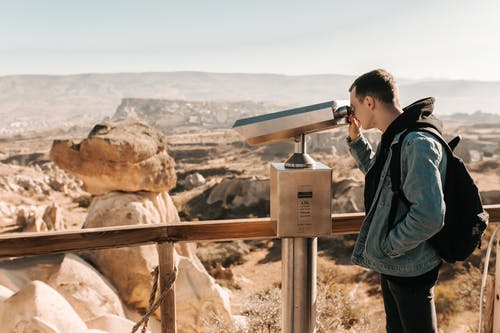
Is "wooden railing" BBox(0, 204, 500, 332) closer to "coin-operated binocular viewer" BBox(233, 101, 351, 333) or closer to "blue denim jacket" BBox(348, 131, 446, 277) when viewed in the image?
"coin-operated binocular viewer" BBox(233, 101, 351, 333)

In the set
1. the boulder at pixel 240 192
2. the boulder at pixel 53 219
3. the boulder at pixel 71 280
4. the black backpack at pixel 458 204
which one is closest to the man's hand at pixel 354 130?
the black backpack at pixel 458 204

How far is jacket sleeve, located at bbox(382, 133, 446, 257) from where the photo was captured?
1.40 metres

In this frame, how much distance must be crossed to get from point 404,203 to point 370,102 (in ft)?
1.29

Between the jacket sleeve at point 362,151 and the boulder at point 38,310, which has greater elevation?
the jacket sleeve at point 362,151

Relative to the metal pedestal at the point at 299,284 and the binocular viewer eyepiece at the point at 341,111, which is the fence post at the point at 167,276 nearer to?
the metal pedestal at the point at 299,284

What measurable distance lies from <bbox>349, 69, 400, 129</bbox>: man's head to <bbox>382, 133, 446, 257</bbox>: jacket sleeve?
0.19 meters

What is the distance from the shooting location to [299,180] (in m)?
1.68

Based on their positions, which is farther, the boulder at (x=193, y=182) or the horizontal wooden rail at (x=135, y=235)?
the boulder at (x=193, y=182)

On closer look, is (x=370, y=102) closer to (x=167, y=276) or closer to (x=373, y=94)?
(x=373, y=94)

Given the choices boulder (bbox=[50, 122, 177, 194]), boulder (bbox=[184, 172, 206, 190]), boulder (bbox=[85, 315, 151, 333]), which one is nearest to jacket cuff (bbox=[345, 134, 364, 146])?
boulder (bbox=[85, 315, 151, 333])

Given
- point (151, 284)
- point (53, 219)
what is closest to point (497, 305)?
point (151, 284)

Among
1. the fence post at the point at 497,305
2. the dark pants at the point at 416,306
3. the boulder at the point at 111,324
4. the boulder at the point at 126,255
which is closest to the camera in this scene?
the dark pants at the point at 416,306

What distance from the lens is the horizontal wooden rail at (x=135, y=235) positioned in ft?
5.92

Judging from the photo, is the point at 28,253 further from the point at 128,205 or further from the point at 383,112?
the point at 128,205
